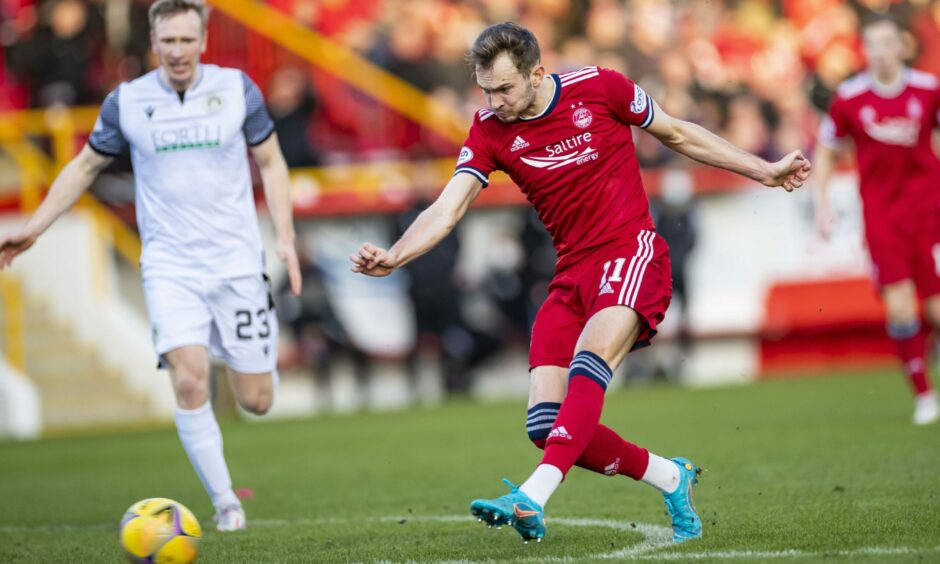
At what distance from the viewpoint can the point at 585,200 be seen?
21.2ft

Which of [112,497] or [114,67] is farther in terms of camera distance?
[114,67]

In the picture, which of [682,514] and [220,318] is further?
[220,318]

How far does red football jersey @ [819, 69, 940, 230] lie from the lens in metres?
11.0

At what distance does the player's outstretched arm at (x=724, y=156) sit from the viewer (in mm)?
6445

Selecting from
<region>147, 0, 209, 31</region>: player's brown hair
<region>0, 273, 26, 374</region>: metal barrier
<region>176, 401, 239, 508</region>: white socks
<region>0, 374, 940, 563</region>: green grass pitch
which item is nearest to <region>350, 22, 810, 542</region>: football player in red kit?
<region>0, 374, 940, 563</region>: green grass pitch

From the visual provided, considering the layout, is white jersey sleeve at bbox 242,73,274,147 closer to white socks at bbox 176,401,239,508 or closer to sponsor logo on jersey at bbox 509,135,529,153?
white socks at bbox 176,401,239,508

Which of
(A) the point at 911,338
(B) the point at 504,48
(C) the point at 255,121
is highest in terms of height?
(B) the point at 504,48

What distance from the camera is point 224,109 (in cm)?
789

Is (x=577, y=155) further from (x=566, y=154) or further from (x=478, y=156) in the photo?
(x=478, y=156)

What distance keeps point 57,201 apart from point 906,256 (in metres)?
6.46

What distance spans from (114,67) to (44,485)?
32.5ft

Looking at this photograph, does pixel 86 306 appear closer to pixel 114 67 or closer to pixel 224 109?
pixel 114 67

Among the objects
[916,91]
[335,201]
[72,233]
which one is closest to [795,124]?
[335,201]

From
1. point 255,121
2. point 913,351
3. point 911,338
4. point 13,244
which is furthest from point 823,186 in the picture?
point 13,244
